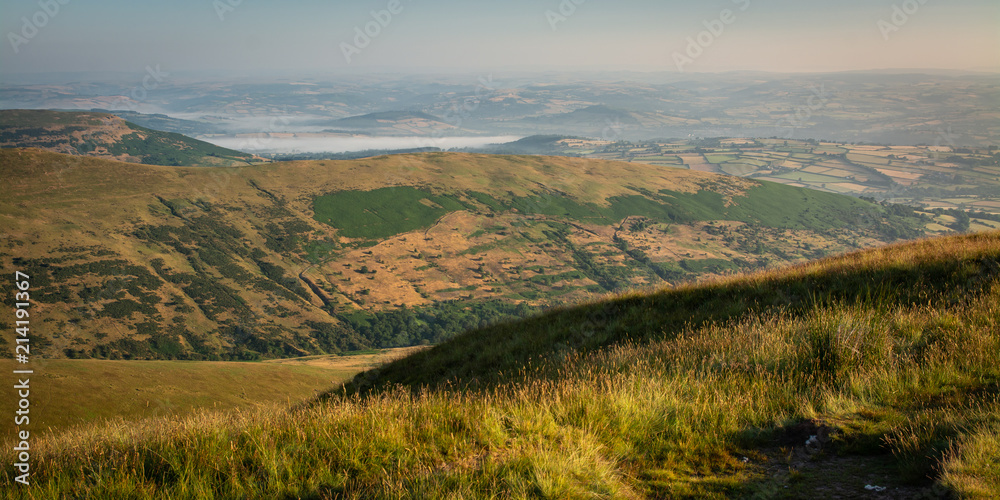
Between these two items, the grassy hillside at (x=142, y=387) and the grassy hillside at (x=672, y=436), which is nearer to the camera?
the grassy hillside at (x=672, y=436)

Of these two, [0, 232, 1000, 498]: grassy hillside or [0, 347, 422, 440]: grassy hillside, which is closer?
[0, 232, 1000, 498]: grassy hillside

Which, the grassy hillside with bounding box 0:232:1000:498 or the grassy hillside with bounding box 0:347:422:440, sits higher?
the grassy hillside with bounding box 0:232:1000:498

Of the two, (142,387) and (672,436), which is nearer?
(672,436)

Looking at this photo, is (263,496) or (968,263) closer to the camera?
(263,496)

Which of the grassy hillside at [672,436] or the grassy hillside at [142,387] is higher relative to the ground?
the grassy hillside at [672,436]

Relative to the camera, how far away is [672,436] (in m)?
5.62

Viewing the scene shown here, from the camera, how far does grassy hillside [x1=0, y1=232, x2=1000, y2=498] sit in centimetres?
464

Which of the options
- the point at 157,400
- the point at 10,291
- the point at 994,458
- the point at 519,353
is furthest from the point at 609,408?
the point at 10,291

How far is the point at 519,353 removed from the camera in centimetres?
1332

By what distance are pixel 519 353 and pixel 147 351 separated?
6414 inches

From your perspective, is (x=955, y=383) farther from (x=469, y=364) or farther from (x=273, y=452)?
(x=469, y=364)

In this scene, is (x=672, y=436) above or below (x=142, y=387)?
above

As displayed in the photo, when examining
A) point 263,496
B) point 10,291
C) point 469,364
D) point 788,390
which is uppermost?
point 788,390

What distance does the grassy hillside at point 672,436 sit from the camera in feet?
15.2
